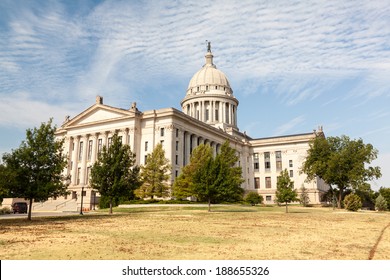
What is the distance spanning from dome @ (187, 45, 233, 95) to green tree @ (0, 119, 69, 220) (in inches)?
2913

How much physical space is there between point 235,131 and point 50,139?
70107 millimetres

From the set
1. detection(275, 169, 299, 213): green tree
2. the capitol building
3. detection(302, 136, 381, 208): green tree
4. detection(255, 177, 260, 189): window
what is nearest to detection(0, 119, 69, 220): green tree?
the capitol building

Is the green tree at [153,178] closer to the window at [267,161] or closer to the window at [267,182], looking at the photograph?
the window at [267,182]

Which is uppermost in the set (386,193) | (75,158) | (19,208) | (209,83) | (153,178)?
(209,83)

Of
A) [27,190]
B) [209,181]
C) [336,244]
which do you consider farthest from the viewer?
[209,181]

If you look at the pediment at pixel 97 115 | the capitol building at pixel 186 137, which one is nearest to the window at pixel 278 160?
the capitol building at pixel 186 137

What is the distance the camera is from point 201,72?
109125mm

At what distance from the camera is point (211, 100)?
3935 inches

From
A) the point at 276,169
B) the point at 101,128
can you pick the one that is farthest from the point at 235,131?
the point at 101,128

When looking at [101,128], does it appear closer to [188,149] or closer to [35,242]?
[188,149]

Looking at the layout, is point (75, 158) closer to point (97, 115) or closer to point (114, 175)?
point (97, 115)

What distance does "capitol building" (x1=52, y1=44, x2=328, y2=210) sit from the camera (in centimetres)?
6581

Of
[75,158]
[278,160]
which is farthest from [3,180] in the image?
[278,160]

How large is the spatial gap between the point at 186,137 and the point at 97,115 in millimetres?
19967
